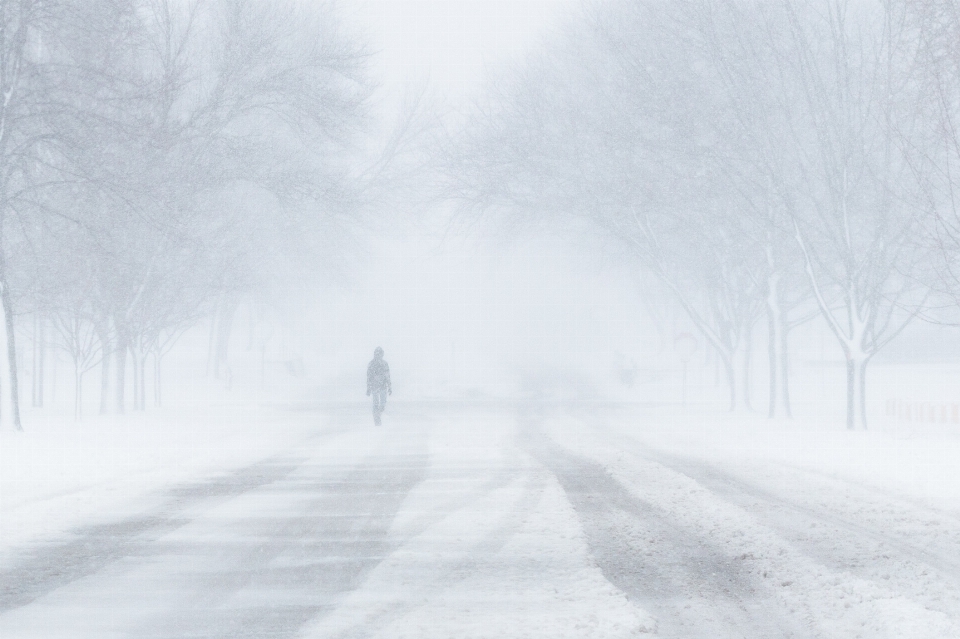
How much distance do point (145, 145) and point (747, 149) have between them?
41.2 feet

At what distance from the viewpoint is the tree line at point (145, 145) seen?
69.6 feet

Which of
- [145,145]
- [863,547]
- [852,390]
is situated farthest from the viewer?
[852,390]

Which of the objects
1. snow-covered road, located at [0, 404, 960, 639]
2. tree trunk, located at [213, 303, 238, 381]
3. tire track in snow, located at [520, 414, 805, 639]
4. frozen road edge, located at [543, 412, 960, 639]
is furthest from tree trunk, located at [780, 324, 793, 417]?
tree trunk, located at [213, 303, 238, 381]

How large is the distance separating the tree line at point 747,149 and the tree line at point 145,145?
448 centimetres

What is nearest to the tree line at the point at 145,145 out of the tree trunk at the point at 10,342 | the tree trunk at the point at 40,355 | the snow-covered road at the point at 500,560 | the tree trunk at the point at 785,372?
the tree trunk at the point at 10,342

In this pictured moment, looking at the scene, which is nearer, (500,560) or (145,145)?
(500,560)

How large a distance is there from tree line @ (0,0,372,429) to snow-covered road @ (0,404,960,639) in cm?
981

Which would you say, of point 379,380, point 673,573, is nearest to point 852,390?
point 379,380

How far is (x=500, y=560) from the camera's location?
8383 millimetres

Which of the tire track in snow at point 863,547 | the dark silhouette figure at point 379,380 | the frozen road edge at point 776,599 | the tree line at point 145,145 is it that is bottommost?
the tire track in snow at point 863,547

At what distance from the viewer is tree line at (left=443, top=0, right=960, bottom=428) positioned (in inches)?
915

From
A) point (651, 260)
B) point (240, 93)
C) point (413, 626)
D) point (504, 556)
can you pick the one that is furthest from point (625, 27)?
point (413, 626)

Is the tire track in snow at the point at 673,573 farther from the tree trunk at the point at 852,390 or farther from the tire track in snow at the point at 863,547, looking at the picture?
the tree trunk at the point at 852,390

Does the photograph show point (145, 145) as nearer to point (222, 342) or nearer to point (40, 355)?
point (40, 355)
